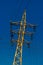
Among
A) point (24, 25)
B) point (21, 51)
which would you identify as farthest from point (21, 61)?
point (24, 25)

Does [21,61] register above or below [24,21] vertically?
below

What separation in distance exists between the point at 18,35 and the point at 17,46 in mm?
1819

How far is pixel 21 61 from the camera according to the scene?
222 ft

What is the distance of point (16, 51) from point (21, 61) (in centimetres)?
242

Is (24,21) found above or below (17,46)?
above

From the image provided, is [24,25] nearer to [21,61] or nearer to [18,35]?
[18,35]

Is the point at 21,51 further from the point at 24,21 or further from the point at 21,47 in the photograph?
the point at 24,21

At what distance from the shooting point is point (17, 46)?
6912 cm

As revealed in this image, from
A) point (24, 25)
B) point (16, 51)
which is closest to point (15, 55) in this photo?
point (16, 51)

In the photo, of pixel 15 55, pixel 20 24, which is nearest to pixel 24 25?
pixel 20 24

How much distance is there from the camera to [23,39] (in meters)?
69.2

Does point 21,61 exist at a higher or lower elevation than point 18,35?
lower

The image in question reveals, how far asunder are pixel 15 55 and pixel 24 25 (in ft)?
17.0

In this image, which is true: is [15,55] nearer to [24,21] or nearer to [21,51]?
[21,51]
